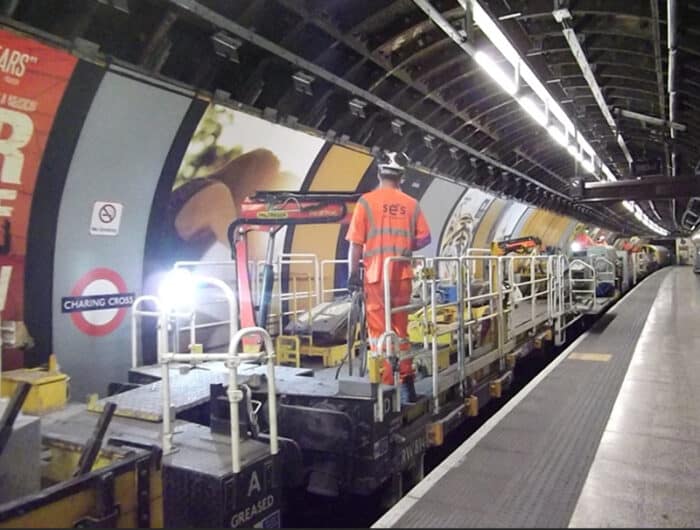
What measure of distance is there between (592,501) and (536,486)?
29 cm

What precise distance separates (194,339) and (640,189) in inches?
402

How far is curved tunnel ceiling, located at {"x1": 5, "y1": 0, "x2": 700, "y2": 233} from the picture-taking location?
16.0ft

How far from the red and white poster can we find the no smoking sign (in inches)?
29.9

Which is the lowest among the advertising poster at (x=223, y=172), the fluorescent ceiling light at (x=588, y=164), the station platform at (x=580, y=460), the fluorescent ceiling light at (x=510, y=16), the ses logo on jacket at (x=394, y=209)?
the station platform at (x=580, y=460)

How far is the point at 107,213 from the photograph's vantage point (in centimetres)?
613

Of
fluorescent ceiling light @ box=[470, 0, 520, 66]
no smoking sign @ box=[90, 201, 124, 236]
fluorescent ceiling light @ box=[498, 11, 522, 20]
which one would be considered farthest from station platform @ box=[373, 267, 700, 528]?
no smoking sign @ box=[90, 201, 124, 236]

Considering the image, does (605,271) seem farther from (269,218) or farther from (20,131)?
(20,131)

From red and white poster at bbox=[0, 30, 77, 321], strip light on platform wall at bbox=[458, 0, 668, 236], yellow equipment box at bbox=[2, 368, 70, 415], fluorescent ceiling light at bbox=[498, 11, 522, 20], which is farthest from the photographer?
fluorescent ceiling light at bbox=[498, 11, 522, 20]

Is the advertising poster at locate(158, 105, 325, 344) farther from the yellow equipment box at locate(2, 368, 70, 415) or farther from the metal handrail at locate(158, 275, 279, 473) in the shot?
the metal handrail at locate(158, 275, 279, 473)

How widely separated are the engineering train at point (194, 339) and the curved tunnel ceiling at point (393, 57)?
33cm

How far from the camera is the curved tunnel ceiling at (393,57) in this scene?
4.88 meters

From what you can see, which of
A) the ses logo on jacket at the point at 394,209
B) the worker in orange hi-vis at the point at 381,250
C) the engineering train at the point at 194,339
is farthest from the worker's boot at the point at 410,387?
the ses logo on jacket at the point at 394,209

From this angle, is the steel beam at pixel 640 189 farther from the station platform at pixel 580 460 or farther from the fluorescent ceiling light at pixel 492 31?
the fluorescent ceiling light at pixel 492 31

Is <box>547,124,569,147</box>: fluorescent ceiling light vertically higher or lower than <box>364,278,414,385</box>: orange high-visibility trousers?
higher
